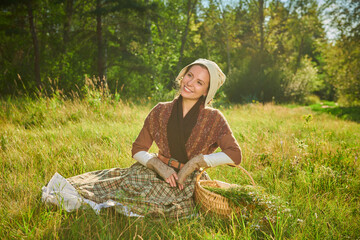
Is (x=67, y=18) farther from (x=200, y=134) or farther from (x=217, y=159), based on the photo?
(x=217, y=159)

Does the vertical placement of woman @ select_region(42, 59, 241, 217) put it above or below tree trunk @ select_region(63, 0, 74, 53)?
below

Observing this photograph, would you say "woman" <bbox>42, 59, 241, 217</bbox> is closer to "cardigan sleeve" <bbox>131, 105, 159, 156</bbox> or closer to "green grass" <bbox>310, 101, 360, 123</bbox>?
"cardigan sleeve" <bbox>131, 105, 159, 156</bbox>

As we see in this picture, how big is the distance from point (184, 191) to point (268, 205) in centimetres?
76

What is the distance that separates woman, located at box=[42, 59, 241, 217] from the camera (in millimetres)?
2264

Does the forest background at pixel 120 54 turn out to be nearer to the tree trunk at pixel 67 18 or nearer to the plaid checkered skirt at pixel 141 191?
the tree trunk at pixel 67 18

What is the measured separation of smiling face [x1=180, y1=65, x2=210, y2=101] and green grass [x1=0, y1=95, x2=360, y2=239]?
1.07 meters

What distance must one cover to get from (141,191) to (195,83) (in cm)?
110

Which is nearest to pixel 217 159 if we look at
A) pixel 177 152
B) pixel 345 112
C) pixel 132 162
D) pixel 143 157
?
pixel 177 152

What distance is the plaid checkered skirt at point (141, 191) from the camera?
2.14 meters

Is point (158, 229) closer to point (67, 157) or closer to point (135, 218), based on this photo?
point (135, 218)

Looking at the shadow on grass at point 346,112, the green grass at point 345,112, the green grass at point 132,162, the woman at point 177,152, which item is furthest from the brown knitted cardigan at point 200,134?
the green grass at point 345,112

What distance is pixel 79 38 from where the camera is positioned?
13.9 meters

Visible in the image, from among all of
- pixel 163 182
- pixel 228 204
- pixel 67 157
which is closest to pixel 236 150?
pixel 228 204

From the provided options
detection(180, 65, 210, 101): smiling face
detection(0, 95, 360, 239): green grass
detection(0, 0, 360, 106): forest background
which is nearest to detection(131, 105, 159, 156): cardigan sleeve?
detection(180, 65, 210, 101): smiling face
